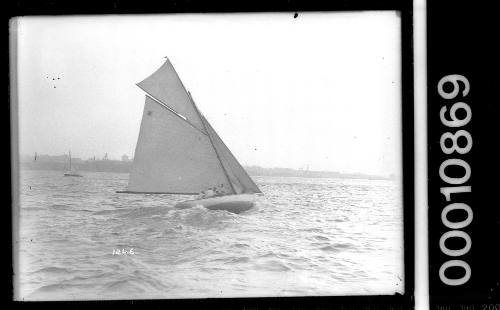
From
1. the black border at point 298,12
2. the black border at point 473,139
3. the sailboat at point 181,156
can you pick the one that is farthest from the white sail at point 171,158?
the black border at point 473,139

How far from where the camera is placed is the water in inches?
91.8

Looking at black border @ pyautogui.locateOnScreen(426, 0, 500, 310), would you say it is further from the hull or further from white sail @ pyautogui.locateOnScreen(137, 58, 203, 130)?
white sail @ pyautogui.locateOnScreen(137, 58, 203, 130)

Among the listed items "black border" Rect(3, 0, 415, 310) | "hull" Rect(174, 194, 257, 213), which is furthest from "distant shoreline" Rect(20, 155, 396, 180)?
"black border" Rect(3, 0, 415, 310)

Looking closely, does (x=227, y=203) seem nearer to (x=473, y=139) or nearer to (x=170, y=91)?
(x=170, y=91)

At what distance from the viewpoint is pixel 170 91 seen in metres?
2.34

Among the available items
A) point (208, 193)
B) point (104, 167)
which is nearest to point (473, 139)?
Result: point (208, 193)

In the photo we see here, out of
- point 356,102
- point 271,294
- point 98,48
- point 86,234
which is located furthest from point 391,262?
point 98,48

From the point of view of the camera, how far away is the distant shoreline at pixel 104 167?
232 centimetres

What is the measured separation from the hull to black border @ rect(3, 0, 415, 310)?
473 millimetres

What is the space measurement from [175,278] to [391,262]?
3.75 feet

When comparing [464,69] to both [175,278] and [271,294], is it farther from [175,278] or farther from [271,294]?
[175,278]

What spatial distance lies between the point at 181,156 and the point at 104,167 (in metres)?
0.40

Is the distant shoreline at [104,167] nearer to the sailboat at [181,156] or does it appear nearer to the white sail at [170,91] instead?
the sailboat at [181,156]

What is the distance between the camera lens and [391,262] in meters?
2.39
